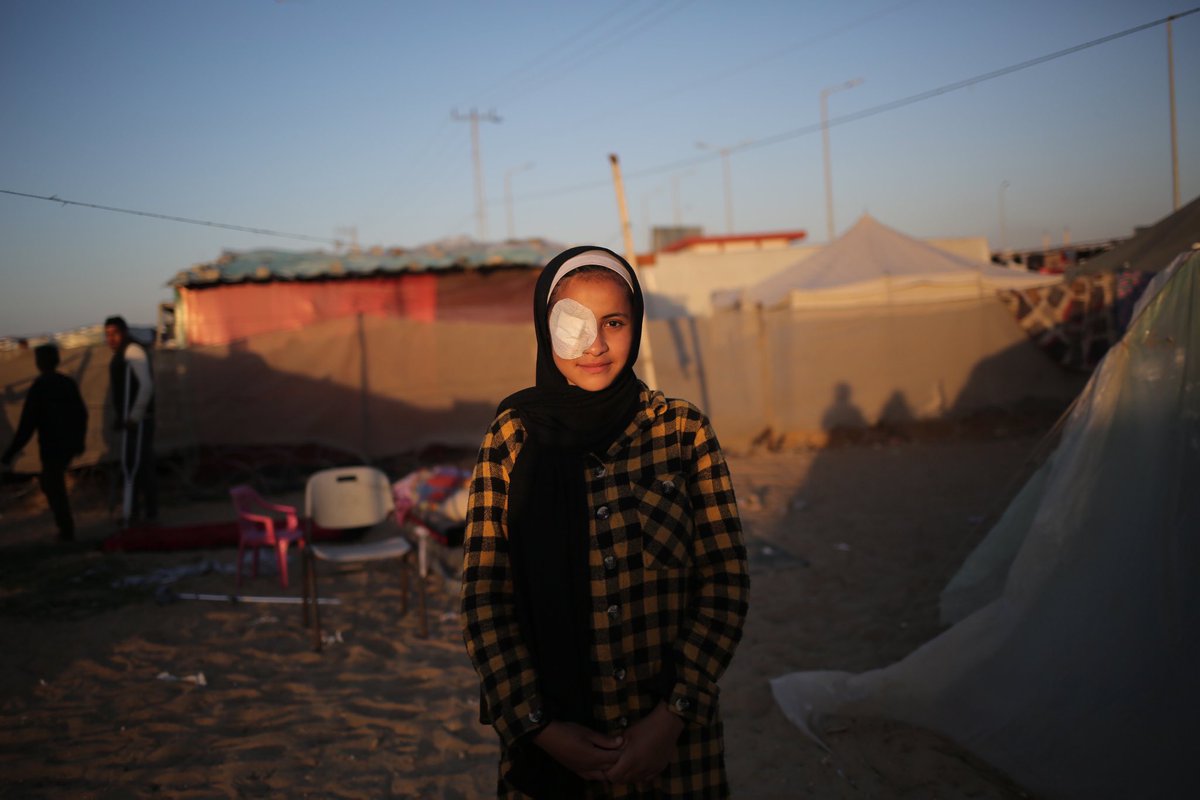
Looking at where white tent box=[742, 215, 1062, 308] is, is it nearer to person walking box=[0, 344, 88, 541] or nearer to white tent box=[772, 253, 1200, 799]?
white tent box=[772, 253, 1200, 799]

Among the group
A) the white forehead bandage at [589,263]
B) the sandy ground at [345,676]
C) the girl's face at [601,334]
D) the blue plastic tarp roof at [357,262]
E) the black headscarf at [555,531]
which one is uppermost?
the blue plastic tarp roof at [357,262]

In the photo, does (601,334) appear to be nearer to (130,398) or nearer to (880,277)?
(130,398)

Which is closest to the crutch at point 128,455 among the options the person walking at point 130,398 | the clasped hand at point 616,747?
the person walking at point 130,398

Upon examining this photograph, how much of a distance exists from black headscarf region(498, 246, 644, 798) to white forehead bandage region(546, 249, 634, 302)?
0.01 meters

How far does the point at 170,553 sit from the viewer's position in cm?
700

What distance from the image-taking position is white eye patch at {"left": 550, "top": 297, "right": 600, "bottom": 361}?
162cm

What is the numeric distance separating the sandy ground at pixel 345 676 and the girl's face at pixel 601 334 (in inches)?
89.2

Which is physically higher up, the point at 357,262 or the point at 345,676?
the point at 357,262

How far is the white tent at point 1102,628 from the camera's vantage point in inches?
106

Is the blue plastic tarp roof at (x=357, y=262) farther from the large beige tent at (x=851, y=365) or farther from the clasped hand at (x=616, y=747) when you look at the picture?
the clasped hand at (x=616, y=747)

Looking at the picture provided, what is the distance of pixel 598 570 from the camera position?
1584 millimetres

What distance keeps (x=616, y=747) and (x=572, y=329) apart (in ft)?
2.75

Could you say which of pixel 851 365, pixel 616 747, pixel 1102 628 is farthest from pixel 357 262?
pixel 616 747

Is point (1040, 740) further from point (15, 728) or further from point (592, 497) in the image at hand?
point (15, 728)
